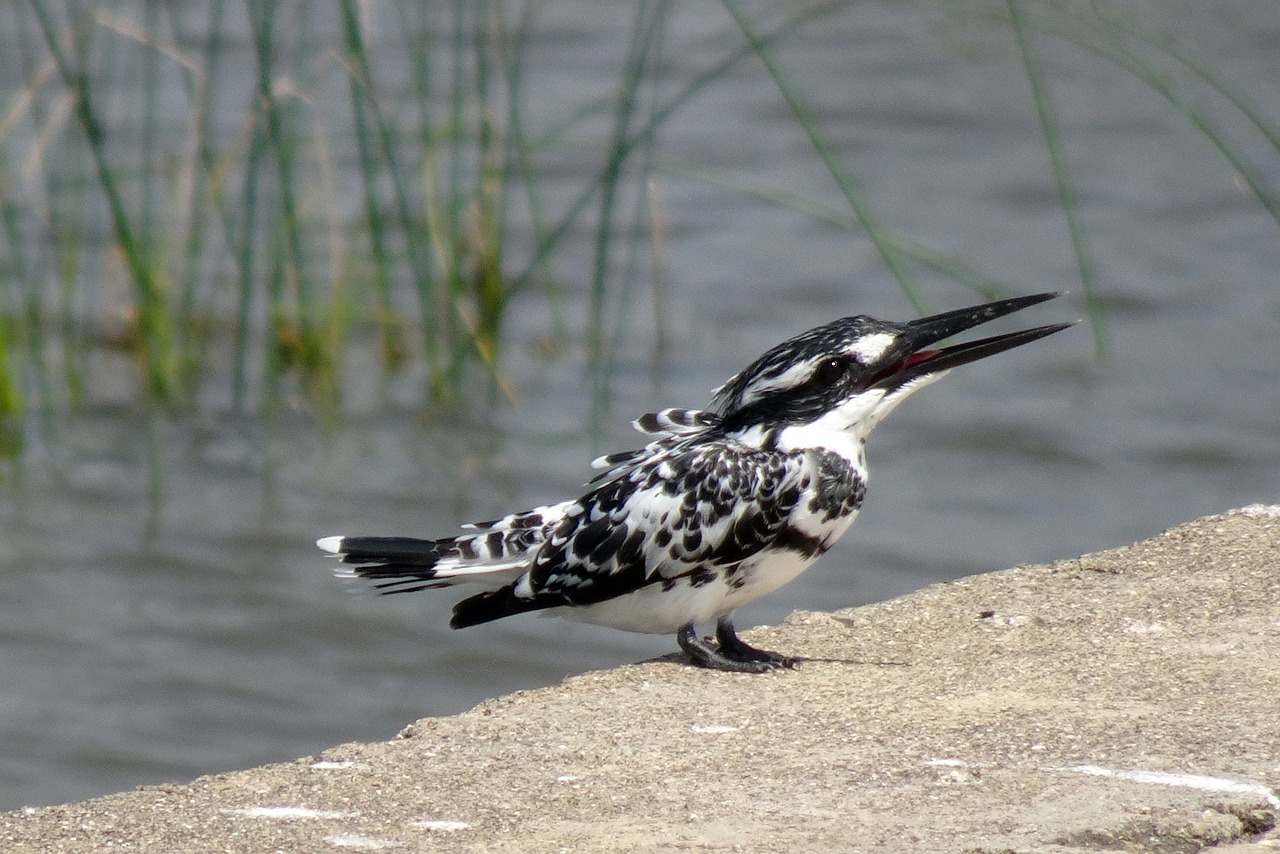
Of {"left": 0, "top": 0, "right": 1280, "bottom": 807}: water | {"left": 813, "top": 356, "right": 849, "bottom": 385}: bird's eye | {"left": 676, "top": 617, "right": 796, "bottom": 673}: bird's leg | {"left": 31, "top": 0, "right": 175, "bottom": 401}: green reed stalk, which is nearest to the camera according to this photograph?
{"left": 676, "top": 617, "right": 796, "bottom": 673}: bird's leg

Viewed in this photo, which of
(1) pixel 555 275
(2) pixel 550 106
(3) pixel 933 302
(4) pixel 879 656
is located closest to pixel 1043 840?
(4) pixel 879 656

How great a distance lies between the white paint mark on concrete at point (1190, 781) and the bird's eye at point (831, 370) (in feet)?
3.51

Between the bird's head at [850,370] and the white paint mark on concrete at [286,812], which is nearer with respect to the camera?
the white paint mark on concrete at [286,812]

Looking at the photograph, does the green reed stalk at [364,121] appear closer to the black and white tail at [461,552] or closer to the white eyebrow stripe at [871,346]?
the black and white tail at [461,552]

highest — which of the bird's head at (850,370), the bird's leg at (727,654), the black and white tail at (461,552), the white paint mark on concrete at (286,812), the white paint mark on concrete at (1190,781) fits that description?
the bird's head at (850,370)

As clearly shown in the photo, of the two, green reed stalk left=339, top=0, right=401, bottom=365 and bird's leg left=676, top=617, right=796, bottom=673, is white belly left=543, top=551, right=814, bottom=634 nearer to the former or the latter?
bird's leg left=676, top=617, right=796, bottom=673

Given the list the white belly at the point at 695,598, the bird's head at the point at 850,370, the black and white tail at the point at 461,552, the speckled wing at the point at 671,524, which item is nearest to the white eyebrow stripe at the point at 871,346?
the bird's head at the point at 850,370

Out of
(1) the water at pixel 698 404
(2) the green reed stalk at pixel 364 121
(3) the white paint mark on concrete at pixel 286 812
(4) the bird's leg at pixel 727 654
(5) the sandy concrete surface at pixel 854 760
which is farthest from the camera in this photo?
(1) the water at pixel 698 404

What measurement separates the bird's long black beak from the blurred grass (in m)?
0.39

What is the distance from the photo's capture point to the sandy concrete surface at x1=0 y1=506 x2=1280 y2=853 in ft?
8.11

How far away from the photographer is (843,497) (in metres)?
3.42

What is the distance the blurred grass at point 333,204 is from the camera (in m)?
4.94

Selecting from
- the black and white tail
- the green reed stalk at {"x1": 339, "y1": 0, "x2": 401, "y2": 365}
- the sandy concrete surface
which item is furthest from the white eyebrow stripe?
the green reed stalk at {"x1": 339, "y1": 0, "x2": 401, "y2": 365}

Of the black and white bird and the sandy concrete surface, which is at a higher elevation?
the black and white bird
